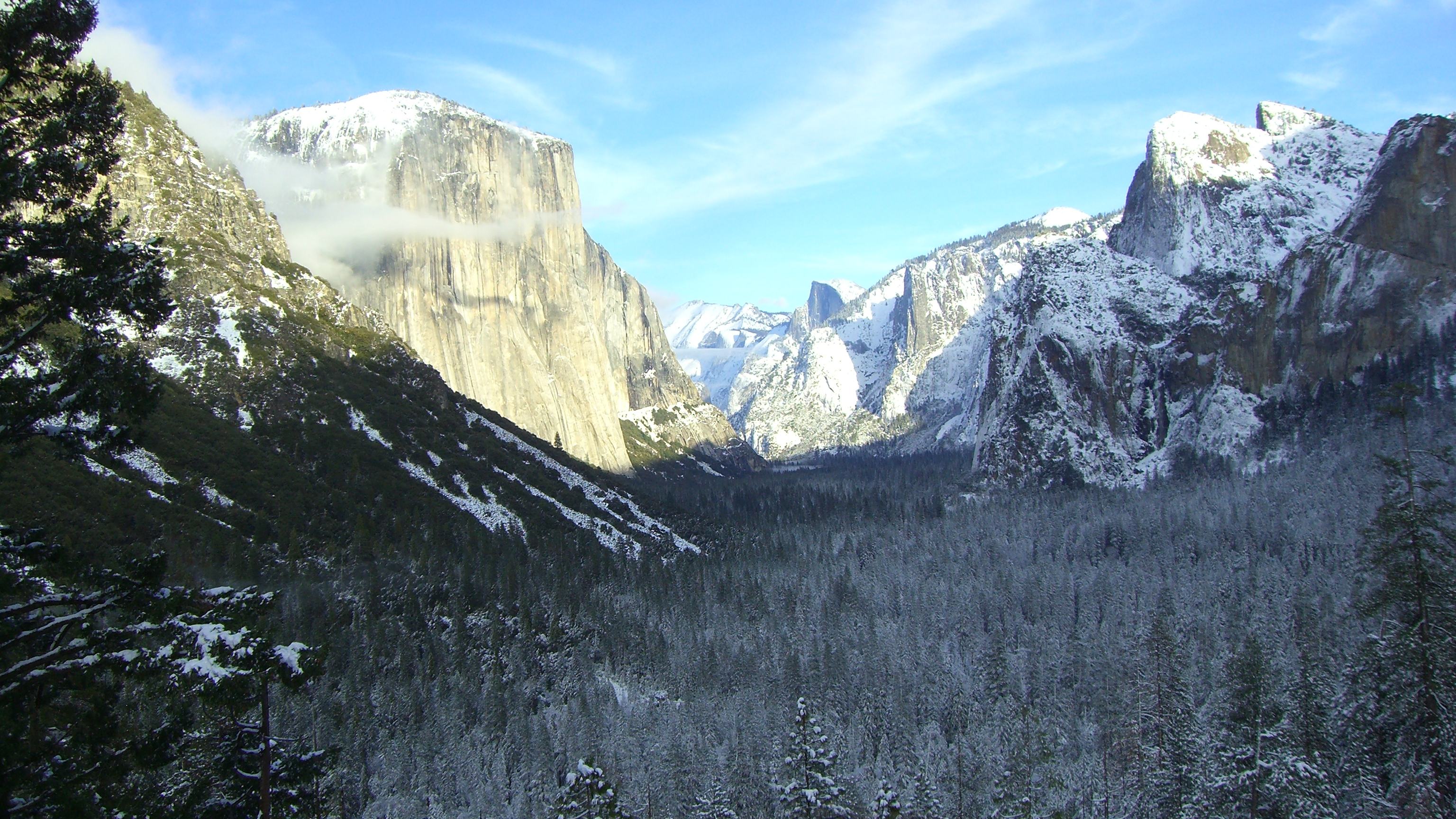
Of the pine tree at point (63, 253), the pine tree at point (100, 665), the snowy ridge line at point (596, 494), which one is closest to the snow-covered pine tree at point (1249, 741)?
the pine tree at point (100, 665)

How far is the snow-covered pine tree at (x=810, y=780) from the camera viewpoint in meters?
38.2

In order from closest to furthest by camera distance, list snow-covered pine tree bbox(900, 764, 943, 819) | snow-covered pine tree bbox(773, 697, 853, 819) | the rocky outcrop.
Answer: snow-covered pine tree bbox(773, 697, 853, 819) < snow-covered pine tree bbox(900, 764, 943, 819) < the rocky outcrop

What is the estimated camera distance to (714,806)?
5466 centimetres

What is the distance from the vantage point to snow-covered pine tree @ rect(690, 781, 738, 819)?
2130 inches

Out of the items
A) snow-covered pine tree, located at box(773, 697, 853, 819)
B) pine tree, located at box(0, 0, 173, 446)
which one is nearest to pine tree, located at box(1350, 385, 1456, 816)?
snow-covered pine tree, located at box(773, 697, 853, 819)

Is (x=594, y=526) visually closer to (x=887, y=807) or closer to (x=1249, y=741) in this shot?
(x=1249, y=741)

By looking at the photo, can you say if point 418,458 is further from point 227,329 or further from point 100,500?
point 100,500

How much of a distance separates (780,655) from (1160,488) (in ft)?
388

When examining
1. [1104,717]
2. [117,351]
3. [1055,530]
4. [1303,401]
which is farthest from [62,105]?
[1303,401]

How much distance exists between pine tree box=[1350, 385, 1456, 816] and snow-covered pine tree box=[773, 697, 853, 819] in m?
20.7

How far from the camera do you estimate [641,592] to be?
121 m

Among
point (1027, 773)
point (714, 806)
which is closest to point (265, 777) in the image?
point (714, 806)

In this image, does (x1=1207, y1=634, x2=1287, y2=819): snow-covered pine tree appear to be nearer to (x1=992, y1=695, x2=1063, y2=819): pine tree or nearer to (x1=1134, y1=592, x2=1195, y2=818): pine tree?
(x1=1134, y1=592, x2=1195, y2=818): pine tree

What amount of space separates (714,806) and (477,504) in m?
83.0
